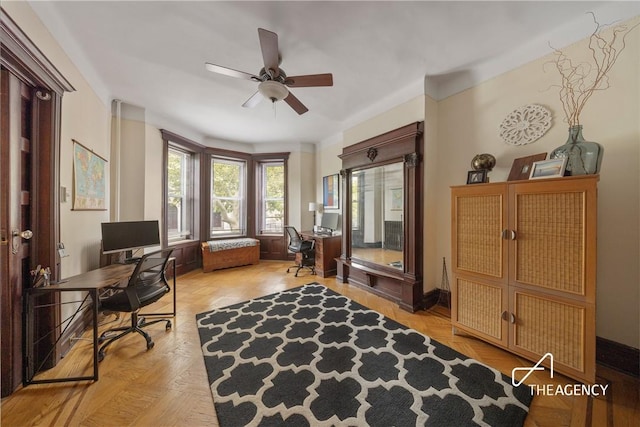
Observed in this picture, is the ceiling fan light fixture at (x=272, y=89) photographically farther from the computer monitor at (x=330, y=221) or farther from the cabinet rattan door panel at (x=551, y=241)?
the computer monitor at (x=330, y=221)

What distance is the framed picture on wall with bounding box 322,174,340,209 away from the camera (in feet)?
15.6

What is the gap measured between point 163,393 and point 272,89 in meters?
2.54

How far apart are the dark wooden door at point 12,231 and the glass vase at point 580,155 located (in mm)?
3872

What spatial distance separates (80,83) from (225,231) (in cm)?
337

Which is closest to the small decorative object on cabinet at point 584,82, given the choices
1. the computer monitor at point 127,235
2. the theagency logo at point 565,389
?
the theagency logo at point 565,389

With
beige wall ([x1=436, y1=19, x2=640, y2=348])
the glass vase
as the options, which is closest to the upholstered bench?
beige wall ([x1=436, y1=19, x2=640, y2=348])

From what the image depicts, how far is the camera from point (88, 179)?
243 cm

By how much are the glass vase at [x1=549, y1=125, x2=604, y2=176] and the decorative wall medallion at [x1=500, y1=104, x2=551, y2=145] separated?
0.40 metres

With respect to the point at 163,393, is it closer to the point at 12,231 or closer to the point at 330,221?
the point at 12,231

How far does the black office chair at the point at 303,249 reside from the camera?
4.25 metres

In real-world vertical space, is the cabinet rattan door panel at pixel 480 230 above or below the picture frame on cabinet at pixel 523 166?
below

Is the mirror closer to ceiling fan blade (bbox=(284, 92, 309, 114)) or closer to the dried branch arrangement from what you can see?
ceiling fan blade (bbox=(284, 92, 309, 114))

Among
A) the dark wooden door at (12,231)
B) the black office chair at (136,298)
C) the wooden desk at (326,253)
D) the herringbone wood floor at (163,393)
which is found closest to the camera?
the herringbone wood floor at (163,393)

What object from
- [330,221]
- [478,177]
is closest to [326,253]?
[330,221]
